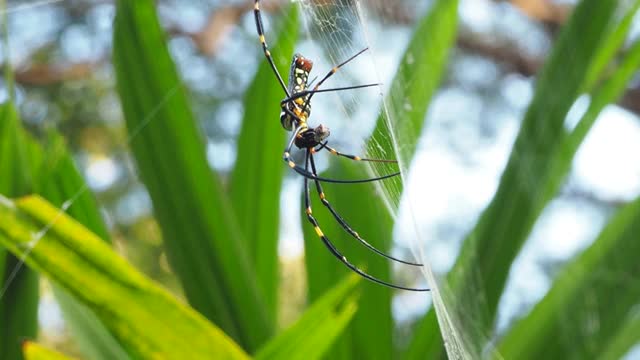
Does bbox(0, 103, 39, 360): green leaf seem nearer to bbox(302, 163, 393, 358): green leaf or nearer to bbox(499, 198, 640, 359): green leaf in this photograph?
bbox(302, 163, 393, 358): green leaf

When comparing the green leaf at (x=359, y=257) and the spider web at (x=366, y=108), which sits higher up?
the spider web at (x=366, y=108)

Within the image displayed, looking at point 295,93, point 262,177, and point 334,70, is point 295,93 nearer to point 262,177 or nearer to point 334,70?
point 334,70

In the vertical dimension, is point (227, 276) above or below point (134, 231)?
above

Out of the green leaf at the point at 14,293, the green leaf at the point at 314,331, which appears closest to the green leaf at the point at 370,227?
the green leaf at the point at 314,331

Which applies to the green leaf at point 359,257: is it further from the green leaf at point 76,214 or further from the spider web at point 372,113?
the green leaf at point 76,214

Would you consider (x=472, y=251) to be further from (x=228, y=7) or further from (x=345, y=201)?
(x=228, y=7)

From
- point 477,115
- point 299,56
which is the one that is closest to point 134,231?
point 477,115
